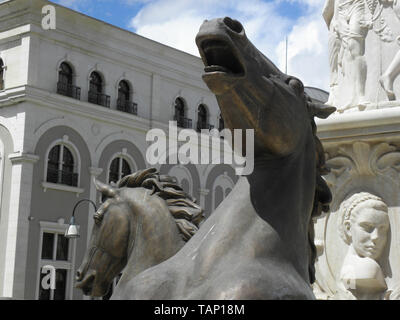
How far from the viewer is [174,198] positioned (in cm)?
409

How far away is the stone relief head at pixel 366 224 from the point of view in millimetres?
3912

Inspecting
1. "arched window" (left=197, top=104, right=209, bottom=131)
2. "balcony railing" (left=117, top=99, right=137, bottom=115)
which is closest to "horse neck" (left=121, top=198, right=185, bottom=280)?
"balcony railing" (left=117, top=99, right=137, bottom=115)

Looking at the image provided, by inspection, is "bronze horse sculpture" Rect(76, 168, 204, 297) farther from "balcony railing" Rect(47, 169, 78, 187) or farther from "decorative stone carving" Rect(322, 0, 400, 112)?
"balcony railing" Rect(47, 169, 78, 187)

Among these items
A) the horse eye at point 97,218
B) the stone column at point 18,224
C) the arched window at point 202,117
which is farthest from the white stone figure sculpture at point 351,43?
the arched window at point 202,117

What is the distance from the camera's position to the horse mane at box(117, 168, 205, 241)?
3.88 meters

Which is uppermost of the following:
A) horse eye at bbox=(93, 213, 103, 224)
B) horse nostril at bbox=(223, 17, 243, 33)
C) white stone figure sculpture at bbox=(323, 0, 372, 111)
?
white stone figure sculpture at bbox=(323, 0, 372, 111)

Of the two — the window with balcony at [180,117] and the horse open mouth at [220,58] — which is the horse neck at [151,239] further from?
the window with balcony at [180,117]

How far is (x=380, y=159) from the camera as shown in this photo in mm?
4035

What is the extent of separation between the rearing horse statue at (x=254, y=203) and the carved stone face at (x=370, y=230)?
1.09 meters

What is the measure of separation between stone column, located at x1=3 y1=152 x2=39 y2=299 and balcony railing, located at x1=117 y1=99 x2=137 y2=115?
16.8 ft

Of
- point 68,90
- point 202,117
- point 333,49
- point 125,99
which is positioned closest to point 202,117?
point 202,117

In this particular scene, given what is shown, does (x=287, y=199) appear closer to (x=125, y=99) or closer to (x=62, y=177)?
(x=62, y=177)
